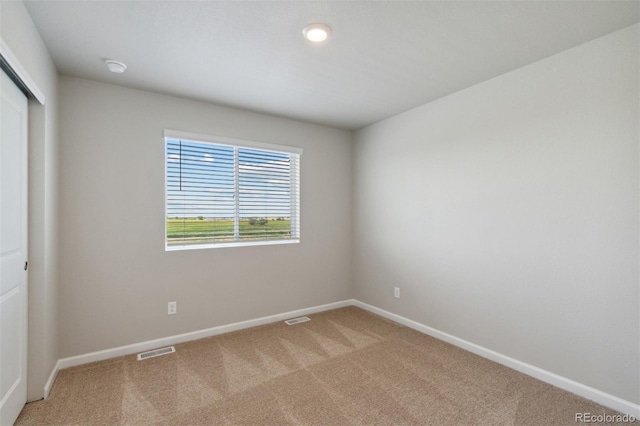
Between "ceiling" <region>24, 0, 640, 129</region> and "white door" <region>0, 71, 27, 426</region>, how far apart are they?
0.63 meters

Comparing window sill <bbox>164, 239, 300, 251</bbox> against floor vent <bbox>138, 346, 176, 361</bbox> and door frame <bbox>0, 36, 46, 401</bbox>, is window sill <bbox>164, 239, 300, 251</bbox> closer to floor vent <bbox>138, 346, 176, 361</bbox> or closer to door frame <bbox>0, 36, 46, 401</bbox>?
floor vent <bbox>138, 346, 176, 361</bbox>

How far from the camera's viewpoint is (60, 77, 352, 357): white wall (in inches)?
104

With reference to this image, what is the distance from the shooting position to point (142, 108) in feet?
9.55

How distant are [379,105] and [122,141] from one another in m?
2.55

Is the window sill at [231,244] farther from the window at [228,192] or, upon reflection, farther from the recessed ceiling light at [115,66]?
the recessed ceiling light at [115,66]

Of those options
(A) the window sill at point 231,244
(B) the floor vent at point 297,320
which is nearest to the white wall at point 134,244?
(A) the window sill at point 231,244

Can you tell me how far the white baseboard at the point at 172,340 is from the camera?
8.66 ft

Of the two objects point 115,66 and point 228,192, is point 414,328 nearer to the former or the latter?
point 228,192

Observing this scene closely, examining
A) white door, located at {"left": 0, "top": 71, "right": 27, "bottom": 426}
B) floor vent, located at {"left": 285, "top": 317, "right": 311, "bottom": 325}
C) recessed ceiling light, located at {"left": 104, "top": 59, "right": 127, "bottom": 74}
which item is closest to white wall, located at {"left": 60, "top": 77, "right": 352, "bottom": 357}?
floor vent, located at {"left": 285, "top": 317, "right": 311, "bottom": 325}

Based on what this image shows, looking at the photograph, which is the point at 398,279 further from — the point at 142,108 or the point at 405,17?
the point at 142,108

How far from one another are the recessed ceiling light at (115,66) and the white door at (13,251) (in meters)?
0.63

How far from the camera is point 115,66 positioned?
240 cm

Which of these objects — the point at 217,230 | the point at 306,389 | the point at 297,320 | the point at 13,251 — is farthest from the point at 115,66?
the point at 297,320

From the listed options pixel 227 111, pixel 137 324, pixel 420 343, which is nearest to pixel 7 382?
pixel 137 324
